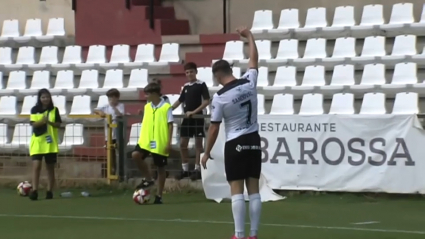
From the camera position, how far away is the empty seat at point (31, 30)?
21.0 m

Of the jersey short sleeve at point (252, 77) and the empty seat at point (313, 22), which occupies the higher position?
the empty seat at point (313, 22)

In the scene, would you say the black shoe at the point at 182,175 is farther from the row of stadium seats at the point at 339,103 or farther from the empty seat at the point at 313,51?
the empty seat at the point at 313,51

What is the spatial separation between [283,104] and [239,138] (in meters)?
7.32

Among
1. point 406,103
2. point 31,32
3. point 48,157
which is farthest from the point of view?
point 31,32

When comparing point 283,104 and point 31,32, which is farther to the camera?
point 31,32

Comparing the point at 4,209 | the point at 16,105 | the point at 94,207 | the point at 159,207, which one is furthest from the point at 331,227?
the point at 16,105

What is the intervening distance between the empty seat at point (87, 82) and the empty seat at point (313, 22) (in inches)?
178

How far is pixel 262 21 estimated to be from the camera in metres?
18.7

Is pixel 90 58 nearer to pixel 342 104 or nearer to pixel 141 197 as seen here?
pixel 342 104

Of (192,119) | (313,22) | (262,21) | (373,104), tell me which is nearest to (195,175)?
(192,119)

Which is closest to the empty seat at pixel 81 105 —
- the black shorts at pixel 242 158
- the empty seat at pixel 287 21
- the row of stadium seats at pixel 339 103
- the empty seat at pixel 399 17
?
the row of stadium seats at pixel 339 103

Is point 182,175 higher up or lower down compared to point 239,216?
higher up

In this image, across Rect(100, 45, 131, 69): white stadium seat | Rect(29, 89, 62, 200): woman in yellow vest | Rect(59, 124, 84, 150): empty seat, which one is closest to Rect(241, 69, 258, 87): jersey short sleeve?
Rect(29, 89, 62, 200): woman in yellow vest

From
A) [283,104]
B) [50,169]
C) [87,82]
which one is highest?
[87,82]
